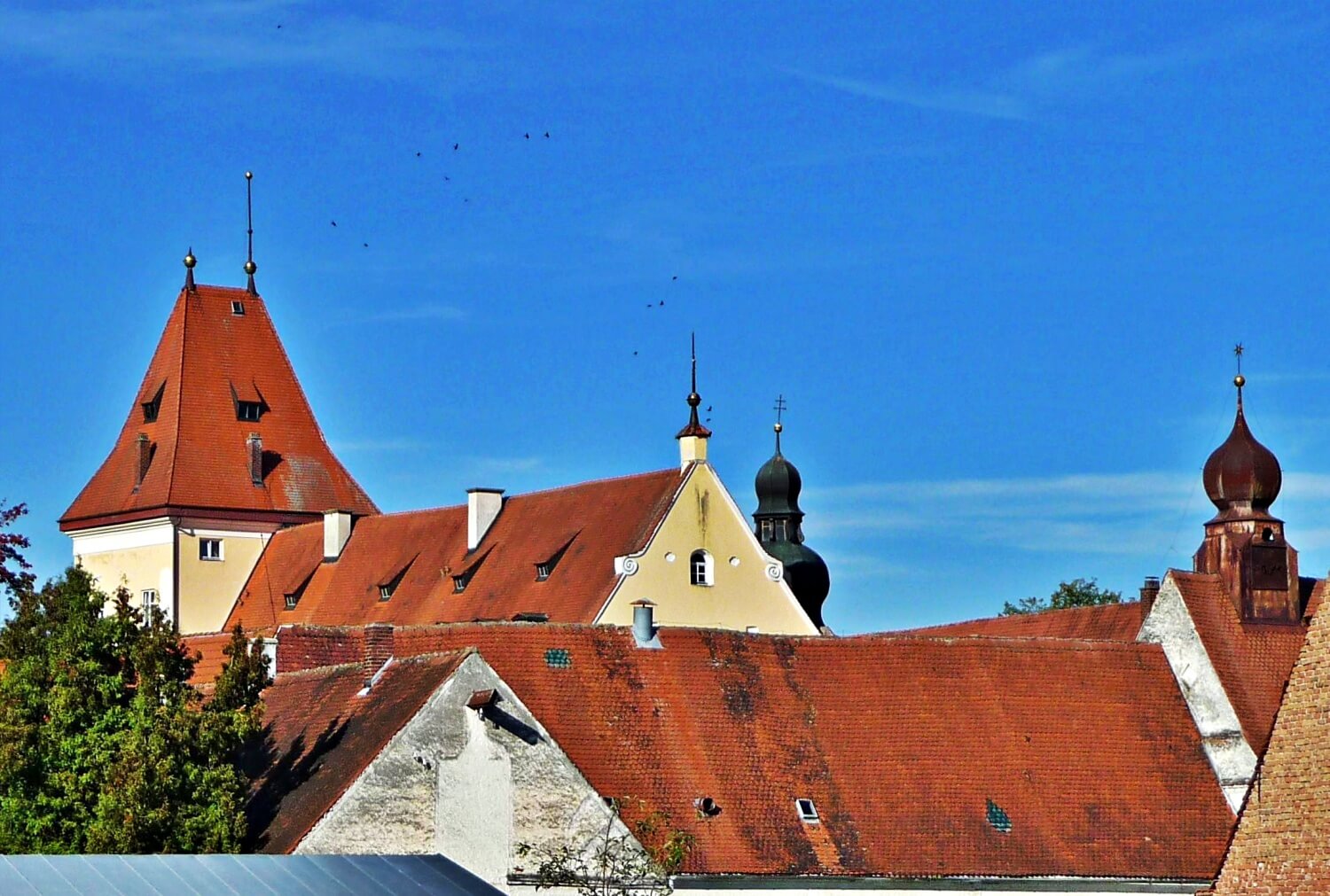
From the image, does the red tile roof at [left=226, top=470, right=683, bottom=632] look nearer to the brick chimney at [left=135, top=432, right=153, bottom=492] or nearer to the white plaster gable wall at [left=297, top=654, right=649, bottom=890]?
the brick chimney at [left=135, top=432, right=153, bottom=492]

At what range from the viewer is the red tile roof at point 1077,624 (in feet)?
204

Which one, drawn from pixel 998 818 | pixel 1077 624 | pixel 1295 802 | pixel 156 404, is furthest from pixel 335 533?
pixel 1295 802

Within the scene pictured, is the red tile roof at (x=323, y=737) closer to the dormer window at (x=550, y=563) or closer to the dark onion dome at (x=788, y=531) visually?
the dormer window at (x=550, y=563)

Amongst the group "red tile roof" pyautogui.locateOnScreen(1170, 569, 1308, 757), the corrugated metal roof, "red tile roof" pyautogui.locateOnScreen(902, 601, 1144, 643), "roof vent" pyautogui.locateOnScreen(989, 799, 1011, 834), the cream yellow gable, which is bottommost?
the corrugated metal roof

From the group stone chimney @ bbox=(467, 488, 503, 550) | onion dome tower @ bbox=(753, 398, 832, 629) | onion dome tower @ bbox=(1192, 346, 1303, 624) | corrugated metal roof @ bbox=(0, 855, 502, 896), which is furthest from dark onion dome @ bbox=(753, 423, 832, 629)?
corrugated metal roof @ bbox=(0, 855, 502, 896)

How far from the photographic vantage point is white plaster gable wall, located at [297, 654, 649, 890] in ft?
146

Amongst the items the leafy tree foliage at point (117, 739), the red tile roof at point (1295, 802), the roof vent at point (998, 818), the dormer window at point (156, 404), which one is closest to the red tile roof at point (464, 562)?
the dormer window at point (156, 404)

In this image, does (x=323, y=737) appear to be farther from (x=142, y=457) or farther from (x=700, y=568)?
(x=142, y=457)

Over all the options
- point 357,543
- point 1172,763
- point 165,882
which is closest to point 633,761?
point 1172,763

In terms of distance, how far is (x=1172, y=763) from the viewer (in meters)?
52.6

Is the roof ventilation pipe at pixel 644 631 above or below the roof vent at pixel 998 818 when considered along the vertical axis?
above

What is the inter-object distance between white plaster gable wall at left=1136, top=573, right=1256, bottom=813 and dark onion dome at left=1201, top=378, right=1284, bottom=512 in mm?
5846

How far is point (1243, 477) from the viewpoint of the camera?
203 ft

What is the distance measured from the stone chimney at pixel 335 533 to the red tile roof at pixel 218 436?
389 cm
